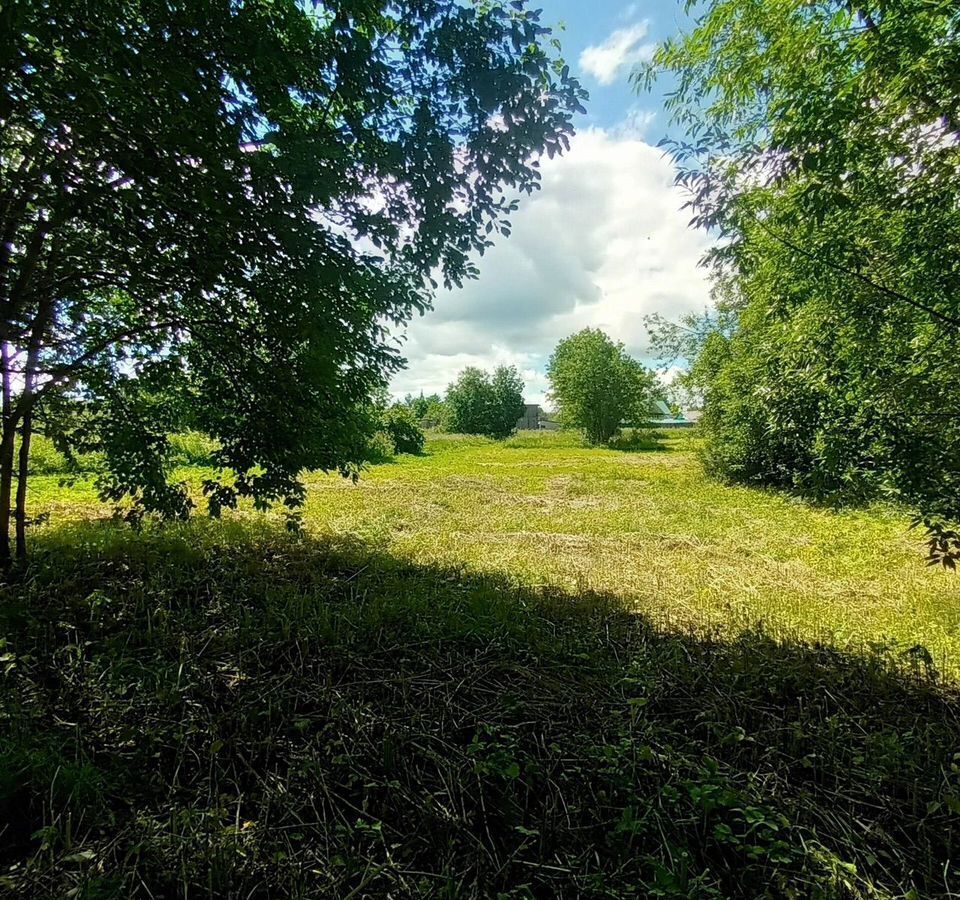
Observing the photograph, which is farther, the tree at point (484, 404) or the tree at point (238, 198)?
the tree at point (484, 404)

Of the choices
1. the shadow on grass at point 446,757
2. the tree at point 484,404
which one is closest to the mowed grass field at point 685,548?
the shadow on grass at point 446,757

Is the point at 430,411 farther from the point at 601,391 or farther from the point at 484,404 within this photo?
the point at 601,391

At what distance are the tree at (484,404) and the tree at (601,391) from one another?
1546cm

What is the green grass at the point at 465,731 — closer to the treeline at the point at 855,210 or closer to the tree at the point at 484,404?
the treeline at the point at 855,210

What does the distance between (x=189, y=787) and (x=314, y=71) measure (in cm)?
388

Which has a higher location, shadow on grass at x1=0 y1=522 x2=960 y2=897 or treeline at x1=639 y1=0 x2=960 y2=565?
treeline at x1=639 y1=0 x2=960 y2=565

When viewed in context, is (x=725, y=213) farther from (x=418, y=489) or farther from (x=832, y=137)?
(x=418, y=489)

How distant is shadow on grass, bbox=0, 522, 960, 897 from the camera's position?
171 centimetres

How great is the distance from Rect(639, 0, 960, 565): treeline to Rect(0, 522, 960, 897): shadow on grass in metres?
1.53

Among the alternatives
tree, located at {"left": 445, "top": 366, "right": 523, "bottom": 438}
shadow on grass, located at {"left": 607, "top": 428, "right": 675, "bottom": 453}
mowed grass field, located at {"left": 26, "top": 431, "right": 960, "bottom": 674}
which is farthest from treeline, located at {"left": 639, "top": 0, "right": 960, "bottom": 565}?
tree, located at {"left": 445, "top": 366, "right": 523, "bottom": 438}

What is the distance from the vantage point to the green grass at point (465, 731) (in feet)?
5.66

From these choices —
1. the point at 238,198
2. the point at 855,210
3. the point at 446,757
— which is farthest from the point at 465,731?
the point at 855,210

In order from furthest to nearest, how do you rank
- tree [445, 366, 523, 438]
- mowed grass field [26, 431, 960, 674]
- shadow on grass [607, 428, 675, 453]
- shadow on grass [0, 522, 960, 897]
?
tree [445, 366, 523, 438], shadow on grass [607, 428, 675, 453], mowed grass field [26, 431, 960, 674], shadow on grass [0, 522, 960, 897]

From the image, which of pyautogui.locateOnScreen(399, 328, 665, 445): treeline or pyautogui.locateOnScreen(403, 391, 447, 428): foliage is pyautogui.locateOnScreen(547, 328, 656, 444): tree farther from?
pyautogui.locateOnScreen(403, 391, 447, 428): foliage
